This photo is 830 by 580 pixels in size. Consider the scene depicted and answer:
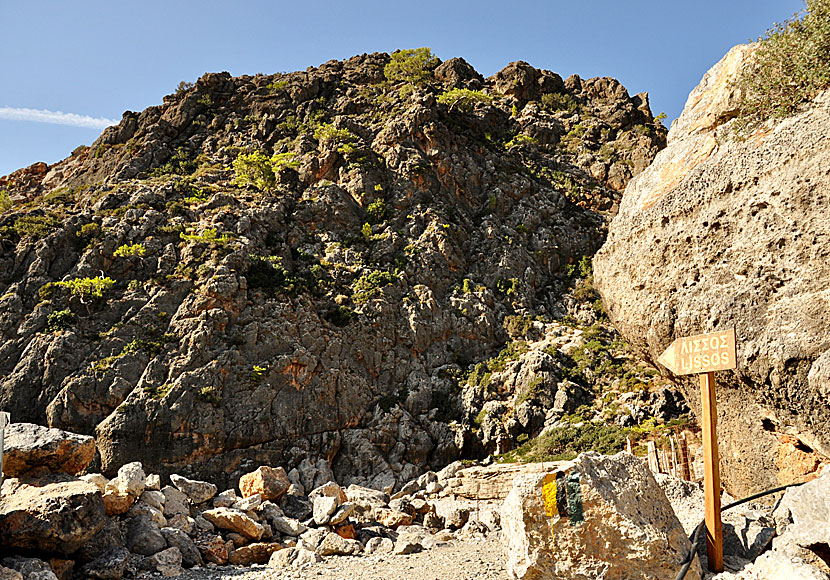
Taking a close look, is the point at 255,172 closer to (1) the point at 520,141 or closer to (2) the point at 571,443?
(1) the point at 520,141

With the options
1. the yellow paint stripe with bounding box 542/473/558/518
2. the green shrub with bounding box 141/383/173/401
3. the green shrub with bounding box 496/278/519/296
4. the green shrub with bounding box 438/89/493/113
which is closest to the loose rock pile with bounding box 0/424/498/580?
the yellow paint stripe with bounding box 542/473/558/518

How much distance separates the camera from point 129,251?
24.1 metres

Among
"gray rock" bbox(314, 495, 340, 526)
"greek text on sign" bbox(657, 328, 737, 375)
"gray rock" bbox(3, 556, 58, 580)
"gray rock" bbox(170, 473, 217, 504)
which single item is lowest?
"gray rock" bbox(314, 495, 340, 526)

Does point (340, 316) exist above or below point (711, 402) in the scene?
above

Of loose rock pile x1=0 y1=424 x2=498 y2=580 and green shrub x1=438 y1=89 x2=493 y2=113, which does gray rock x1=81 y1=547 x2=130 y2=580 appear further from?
green shrub x1=438 y1=89 x2=493 y2=113

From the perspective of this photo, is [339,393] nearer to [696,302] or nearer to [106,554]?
[106,554]

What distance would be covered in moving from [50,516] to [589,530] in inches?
305

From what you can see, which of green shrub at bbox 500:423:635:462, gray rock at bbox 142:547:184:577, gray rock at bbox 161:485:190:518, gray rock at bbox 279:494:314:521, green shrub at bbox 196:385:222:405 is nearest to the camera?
gray rock at bbox 142:547:184:577

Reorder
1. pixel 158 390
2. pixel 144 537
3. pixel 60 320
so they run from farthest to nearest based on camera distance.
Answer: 1. pixel 60 320
2. pixel 158 390
3. pixel 144 537

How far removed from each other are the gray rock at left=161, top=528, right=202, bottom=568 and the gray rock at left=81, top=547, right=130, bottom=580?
3.97 ft

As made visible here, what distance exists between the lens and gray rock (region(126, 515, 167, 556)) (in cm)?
1009

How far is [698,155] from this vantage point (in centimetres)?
1045

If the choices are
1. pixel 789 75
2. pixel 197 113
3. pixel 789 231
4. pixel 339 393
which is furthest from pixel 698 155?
pixel 197 113

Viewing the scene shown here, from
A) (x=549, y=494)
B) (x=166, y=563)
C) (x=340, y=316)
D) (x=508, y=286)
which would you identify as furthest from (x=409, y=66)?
(x=549, y=494)
